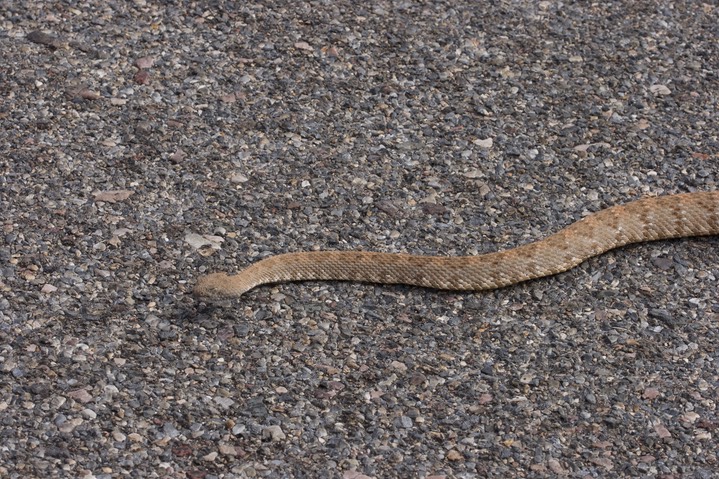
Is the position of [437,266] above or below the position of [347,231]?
above

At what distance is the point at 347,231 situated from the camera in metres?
8.56

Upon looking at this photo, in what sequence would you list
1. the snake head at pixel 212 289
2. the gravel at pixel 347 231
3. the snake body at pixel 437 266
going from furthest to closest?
the snake body at pixel 437 266 → the snake head at pixel 212 289 → the gravel at pixel 347 231

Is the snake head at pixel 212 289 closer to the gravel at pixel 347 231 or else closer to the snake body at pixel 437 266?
the snake body at pixel 437 266

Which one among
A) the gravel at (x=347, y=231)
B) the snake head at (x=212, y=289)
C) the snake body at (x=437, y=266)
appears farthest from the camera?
the snake body at (x=437, y=266)

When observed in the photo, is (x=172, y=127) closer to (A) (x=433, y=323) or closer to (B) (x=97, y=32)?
(B) (x=97, y=32)

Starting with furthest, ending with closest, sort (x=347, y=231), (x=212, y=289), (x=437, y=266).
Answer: (x=347, y=231) < (x=437, y=266) < (x=212, y=289)

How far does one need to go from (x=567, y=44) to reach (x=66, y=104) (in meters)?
4.90

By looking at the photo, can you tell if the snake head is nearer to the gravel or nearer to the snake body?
the snake body

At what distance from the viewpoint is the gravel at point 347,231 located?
664 cm

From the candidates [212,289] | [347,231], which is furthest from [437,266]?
[212,289]

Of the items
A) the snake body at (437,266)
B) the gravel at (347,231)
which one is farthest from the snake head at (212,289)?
the gravel at (347,231)

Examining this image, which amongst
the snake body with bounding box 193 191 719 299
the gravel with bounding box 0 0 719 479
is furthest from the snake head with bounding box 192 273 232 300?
the gravel with bounding box 0 0 719 479

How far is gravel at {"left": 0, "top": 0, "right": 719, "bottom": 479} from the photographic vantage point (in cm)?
664

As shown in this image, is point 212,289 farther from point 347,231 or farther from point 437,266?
point 437,266
